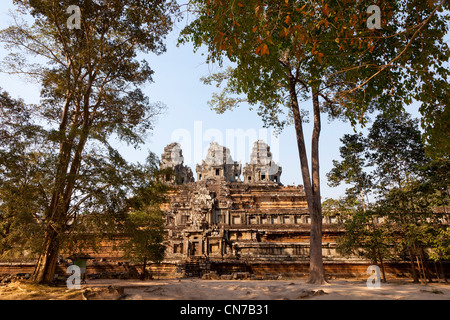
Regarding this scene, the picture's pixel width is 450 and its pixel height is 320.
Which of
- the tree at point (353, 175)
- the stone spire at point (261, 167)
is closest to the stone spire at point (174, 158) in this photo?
the stone spire at point (261, 167)

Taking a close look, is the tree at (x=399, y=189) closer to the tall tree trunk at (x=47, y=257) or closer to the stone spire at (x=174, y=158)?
the tall tree trunk at (x=47, y=257)

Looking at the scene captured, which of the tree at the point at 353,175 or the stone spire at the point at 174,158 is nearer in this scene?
the tree at the point at 353,175

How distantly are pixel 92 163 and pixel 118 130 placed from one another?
72.9 inches

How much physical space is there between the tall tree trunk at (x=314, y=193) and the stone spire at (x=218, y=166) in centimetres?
4330

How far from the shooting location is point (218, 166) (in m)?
57.5

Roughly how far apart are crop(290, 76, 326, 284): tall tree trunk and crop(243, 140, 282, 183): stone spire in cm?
3925

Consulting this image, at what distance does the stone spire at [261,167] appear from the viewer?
52781 mm

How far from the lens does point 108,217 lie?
9.47 m

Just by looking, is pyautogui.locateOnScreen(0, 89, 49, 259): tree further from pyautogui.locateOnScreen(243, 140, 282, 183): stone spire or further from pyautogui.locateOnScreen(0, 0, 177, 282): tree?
pyautogui.locateOnScreen(243, 140, 282, 183): stone spire

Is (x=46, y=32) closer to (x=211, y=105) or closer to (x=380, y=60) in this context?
(x=211, y=105)

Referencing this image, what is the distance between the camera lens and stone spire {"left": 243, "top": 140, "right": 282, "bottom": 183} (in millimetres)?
52781

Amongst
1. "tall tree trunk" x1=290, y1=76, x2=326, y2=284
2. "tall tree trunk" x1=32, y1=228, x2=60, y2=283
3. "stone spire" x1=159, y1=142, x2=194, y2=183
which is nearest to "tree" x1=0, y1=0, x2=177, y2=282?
"tall tree trunk" x1=32, y1=228, x2=60, y2=283

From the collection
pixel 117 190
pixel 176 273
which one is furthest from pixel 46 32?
pixel 176 273

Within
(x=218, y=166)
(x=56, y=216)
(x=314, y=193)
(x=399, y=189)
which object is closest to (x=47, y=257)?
(x=56, y=216)
